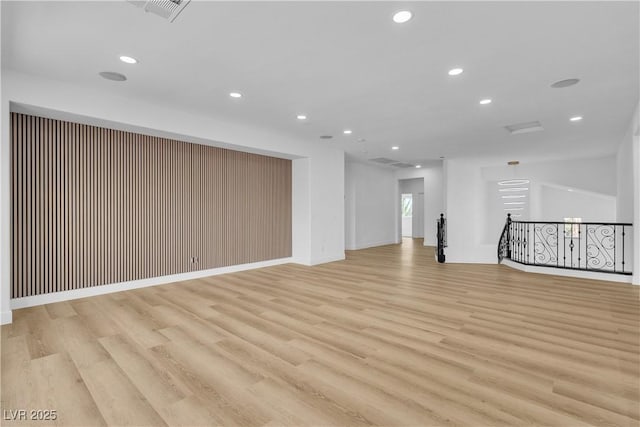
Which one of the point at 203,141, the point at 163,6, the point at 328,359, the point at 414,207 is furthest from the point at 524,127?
the point at 414,207

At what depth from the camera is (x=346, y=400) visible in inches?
86.7

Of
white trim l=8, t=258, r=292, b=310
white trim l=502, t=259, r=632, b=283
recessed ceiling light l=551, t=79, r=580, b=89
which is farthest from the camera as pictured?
white trim l=502, t=259, r=632, b=283

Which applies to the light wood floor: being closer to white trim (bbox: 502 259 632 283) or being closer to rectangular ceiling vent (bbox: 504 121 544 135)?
white trim (bbox: 502 259 632 283)

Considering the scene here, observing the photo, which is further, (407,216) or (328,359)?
(407,216)

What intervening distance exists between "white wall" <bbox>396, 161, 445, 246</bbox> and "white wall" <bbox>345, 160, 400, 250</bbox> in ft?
3.45

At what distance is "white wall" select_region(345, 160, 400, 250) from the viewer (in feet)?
36.5

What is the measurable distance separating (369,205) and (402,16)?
9.39 meters

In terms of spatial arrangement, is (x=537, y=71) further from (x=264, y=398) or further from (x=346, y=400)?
(x=264, y=398)

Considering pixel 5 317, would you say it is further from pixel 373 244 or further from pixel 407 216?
pixel 407 216

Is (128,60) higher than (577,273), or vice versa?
(128,60)

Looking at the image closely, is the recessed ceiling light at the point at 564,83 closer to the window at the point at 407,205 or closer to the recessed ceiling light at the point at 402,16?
the recessed ceiling light at the point at 402,16

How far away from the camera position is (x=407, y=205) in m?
17.0

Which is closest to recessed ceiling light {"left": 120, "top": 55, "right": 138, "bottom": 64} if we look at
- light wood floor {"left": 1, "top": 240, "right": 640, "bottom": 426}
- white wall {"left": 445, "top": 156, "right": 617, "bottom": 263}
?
light wood floor {"left": 1, "top": 240, "right": 640, "bottom": 426}

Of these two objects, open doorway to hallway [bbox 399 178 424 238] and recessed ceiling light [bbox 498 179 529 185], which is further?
open doorway to hallway [bbox 399 178 424 238]
